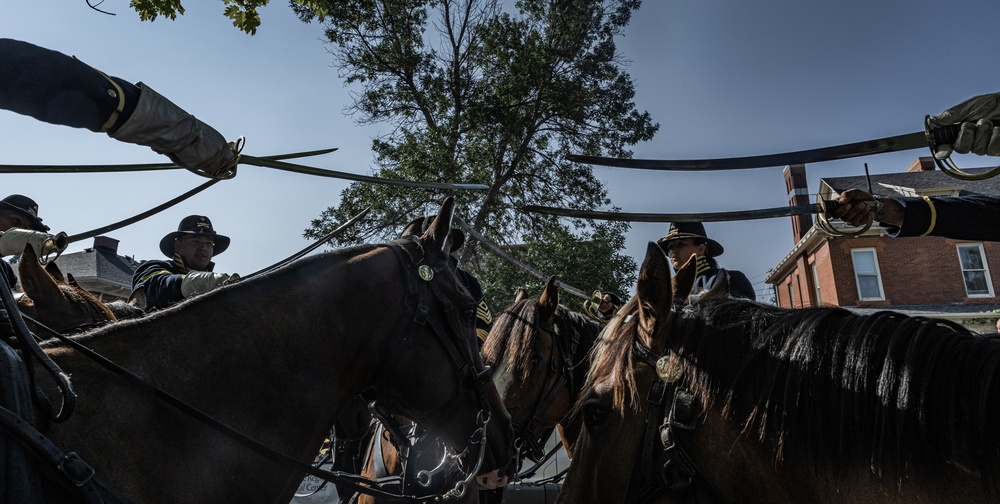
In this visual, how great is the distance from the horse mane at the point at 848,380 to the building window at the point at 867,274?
2581 cm

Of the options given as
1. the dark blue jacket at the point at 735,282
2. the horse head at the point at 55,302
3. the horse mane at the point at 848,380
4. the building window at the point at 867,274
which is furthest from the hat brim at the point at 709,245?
the building window at the point at 867,274

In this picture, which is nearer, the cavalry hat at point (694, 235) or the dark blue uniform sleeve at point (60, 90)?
the dark blue uniform sleeve at point (60, 90)

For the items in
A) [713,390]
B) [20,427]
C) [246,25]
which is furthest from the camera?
[246,25]

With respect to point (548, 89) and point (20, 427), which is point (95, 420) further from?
point (548, 89)

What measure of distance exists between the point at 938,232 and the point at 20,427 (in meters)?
2.63

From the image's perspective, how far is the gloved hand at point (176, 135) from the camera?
5.74 ft

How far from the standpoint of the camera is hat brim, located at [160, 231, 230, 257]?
613 centimetres

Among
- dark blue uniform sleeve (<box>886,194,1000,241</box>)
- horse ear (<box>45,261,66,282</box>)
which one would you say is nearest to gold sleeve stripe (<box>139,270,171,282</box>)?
horse ear (<box>45,261,66,282</box>)

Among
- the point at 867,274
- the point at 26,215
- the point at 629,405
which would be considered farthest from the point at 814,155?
the point at 867,274

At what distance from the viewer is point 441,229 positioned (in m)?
2.79

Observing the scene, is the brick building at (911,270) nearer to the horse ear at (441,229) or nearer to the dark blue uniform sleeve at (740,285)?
the dark blue uniform sleeve at (740,285)

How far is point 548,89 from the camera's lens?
1589 cm

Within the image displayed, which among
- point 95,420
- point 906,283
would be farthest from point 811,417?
point 906,283

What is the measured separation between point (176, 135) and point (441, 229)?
122cm
